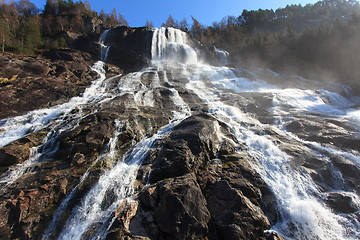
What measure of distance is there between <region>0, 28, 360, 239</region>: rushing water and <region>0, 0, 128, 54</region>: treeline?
13.1 metres

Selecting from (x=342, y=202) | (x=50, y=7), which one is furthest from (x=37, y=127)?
(x=50, y=7)

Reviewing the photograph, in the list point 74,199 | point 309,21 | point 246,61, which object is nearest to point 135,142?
point 74,199

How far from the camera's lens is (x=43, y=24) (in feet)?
107

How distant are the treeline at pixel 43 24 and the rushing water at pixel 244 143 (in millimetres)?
13138

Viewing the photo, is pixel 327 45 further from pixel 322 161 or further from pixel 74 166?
pixel 74 166

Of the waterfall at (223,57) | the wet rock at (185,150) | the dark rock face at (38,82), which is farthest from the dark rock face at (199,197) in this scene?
the waterfall at (223,57)

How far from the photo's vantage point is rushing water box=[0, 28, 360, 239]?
5.04 meters

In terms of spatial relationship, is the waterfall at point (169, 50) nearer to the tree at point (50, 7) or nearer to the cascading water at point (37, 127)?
the cascading water at point (37, 127)

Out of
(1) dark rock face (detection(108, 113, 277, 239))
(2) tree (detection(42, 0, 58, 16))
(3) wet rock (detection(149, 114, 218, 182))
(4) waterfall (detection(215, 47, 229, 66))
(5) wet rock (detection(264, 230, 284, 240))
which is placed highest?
(2) tree (detection(42, 0, 58, 16))

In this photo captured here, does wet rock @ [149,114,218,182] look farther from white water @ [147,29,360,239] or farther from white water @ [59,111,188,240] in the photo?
white water @ [147,29,360,239]

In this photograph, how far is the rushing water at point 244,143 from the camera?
198 inches

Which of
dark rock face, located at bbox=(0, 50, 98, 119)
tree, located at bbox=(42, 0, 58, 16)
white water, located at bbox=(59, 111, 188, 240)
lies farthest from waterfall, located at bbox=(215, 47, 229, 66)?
tree, located at bbox=(42, 0, 58, 16)

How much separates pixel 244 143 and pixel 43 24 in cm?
4397

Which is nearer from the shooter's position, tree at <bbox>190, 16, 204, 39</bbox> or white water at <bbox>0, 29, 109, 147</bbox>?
white water at <bbox>0, 29, 109, 147</bbox>
